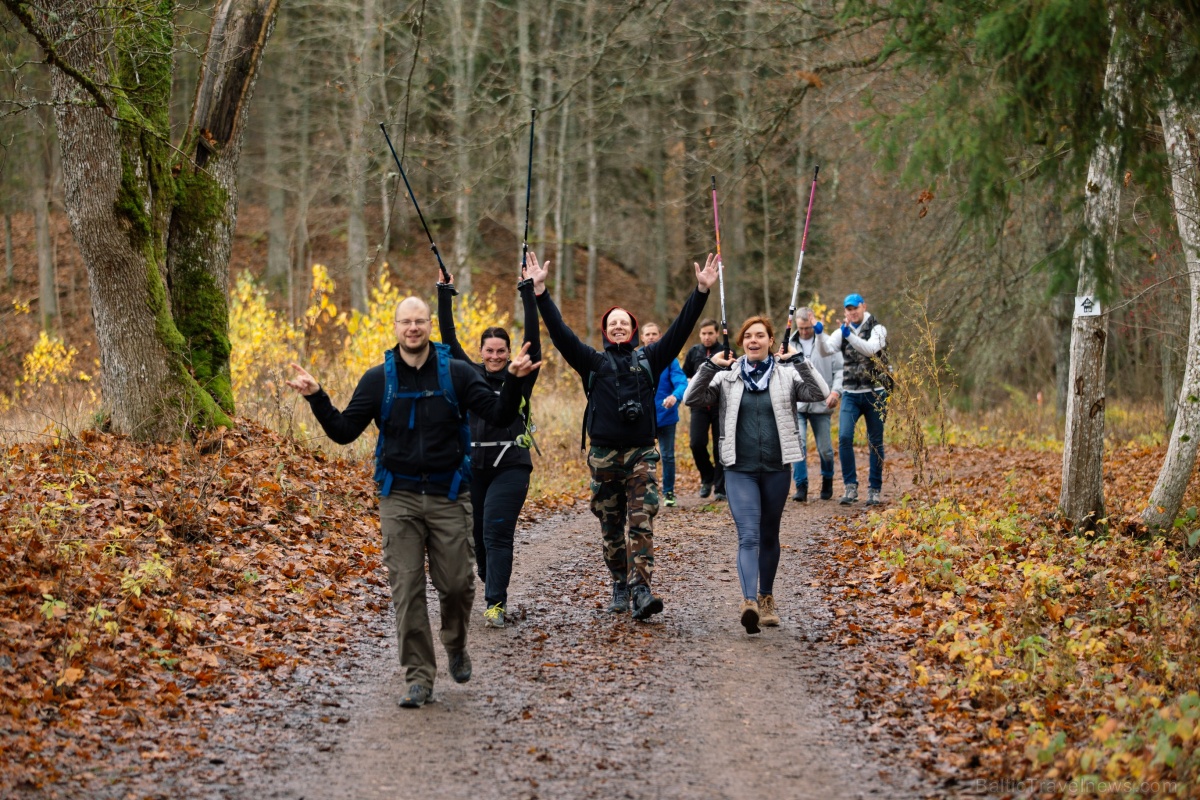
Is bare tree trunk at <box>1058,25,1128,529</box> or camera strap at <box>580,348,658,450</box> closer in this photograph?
camera strap at <box>580,348,658,450</box>

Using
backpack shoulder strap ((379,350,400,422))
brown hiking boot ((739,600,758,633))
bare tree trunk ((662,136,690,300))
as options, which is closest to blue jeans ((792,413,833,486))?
brown hiking boot ((739,600,758,633))

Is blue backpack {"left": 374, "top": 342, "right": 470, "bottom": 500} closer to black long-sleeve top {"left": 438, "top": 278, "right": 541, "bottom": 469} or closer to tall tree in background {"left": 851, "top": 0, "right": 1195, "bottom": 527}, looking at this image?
black long-sleeve top {"left": 438, "top": 278, "right": 541, "bottom": 469}

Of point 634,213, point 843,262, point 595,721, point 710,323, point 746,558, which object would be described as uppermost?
point 634,213

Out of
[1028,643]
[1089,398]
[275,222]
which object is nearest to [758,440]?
[1028,643]

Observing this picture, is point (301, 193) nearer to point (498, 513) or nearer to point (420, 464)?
point (498, 513)

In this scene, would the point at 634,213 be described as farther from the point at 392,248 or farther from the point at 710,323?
the point at 710,323

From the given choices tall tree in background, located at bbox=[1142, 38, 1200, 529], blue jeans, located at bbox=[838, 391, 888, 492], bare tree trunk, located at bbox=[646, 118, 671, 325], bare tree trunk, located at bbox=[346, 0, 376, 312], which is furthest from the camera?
bare tree trunk, located at bbox=[646, 118, 671, 325]

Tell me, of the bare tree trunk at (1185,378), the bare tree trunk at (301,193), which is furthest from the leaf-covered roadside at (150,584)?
the bare tree trunk at (301,193)

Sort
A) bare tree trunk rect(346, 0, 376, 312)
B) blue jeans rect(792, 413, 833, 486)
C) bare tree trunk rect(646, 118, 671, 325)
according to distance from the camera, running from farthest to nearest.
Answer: bare tree trunk rect(646, 118, 671, 325) → bare tree trunk rect(346, 0, 376, 312) → blue jeans rect(792, 413, 833, 486)

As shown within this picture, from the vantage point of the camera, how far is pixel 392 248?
115ft

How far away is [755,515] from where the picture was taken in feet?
23.3

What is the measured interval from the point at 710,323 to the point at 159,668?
784cm

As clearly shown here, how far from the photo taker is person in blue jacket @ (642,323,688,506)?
38.6 ft

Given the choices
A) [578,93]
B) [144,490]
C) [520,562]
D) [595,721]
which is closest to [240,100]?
[144,490]
